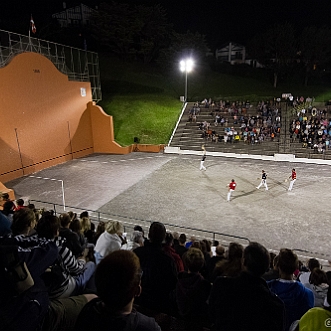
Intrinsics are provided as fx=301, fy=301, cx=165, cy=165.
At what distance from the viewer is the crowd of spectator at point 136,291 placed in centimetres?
209

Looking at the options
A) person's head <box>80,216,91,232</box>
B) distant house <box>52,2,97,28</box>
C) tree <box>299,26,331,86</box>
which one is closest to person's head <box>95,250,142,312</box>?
person's head <box>80,216,91,232</box>

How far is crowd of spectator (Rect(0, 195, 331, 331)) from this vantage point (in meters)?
2.09

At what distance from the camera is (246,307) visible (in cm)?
269

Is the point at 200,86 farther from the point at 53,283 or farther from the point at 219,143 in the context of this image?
the point at 53,283

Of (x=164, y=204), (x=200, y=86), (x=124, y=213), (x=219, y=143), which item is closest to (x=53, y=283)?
(x=124, y=213)

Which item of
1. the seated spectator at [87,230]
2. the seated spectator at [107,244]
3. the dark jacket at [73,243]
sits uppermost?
the dark jacket at [73,243]

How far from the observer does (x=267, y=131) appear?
2880cm

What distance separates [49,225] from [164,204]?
36.6ft

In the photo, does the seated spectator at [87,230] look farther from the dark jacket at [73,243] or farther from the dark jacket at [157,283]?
the dark jacket at [157,283]

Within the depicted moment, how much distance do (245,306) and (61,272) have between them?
2106 millimetres

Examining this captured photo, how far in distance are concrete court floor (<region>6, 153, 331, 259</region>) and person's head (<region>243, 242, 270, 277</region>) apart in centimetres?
609

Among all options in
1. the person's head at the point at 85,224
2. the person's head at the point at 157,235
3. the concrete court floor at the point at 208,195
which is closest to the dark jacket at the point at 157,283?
the person's head at the point at 157,235

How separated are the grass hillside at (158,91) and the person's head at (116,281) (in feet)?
88.3

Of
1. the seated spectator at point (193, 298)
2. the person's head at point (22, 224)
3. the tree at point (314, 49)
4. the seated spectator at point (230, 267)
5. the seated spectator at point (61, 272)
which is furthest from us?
the tree at point (314, 49)
